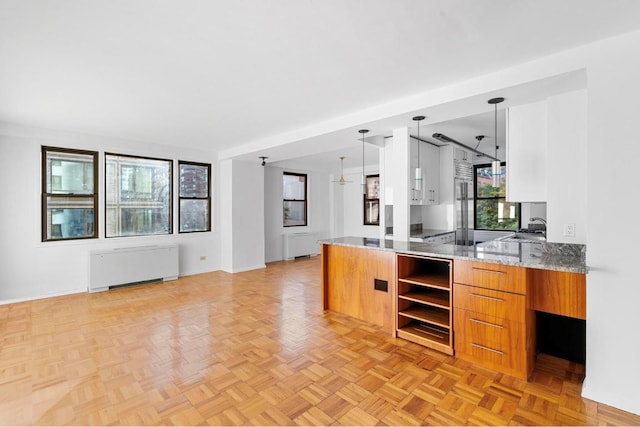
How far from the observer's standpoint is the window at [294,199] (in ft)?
27.5

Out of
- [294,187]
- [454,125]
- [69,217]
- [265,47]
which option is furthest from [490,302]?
[294,187]

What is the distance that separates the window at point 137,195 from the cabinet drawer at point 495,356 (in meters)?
5.47

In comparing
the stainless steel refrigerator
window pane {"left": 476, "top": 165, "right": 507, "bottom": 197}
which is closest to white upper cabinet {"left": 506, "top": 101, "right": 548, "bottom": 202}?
the stainless steel refrigerator

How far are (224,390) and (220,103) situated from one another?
2.92 m

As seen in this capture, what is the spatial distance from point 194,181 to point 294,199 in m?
2.87

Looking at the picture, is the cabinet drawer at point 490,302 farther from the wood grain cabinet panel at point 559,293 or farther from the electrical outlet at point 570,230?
the electrical outlet at point 570,230

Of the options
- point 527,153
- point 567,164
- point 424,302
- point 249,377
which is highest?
point 527,153

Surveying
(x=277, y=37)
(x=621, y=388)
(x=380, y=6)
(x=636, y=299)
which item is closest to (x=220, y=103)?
(x=277, y=37)

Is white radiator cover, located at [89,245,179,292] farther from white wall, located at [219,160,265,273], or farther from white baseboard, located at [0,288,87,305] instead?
white wall, located at [219,160,265,273]

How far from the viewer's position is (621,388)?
2.11m

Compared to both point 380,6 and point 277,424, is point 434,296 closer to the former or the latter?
point 277,424

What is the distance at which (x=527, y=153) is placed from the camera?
3.22 m

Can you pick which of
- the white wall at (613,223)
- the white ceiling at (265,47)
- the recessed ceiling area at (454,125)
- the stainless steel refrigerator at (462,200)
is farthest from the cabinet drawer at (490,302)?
the stainless steel refrigerator at (462,200)

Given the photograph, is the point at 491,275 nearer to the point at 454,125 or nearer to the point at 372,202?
the point at 454,125
